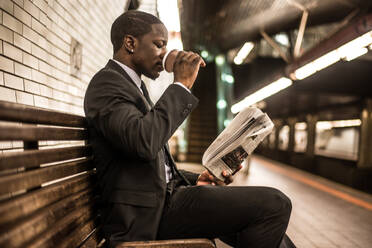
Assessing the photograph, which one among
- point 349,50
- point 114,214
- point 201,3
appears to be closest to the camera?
point 114,214

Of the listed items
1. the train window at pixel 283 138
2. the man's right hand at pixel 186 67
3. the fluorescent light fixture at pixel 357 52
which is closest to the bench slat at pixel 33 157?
the man's right hand at pixel 186 67

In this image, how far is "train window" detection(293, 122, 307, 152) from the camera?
14.1 metres

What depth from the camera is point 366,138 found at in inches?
364

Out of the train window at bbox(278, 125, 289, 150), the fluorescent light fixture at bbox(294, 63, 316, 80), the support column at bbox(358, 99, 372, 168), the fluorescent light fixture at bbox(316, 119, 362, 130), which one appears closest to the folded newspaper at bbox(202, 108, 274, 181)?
the fluorescent light fixture at bbox(294, 63, 316, 80)

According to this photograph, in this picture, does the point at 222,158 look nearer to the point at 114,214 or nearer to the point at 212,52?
the point at 114,214

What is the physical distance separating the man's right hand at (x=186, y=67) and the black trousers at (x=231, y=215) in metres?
0.52

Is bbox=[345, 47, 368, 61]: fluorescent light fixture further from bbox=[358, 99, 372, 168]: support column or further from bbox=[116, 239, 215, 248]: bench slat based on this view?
bbox=[358, 99, 372, 168]: support column

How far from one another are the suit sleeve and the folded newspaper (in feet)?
1.26

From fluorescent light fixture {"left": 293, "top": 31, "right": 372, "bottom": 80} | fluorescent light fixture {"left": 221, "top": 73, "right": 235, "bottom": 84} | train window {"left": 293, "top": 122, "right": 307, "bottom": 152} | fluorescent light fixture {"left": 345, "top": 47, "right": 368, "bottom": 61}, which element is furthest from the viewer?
train window {"left": 293, "top": 122, "right": 307, "bottom": 152}

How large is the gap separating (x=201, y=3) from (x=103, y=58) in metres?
4.10

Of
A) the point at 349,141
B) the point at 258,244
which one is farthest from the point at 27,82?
the point at 349,141

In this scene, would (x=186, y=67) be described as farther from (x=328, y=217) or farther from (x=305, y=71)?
(x=305, y=71)

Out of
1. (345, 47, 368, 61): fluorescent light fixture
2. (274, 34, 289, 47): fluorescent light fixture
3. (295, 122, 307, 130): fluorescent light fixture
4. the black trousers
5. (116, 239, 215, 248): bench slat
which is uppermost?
(274, 34, 289, 47): fluorescent light fixture

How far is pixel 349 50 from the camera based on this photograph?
15.3 ft
